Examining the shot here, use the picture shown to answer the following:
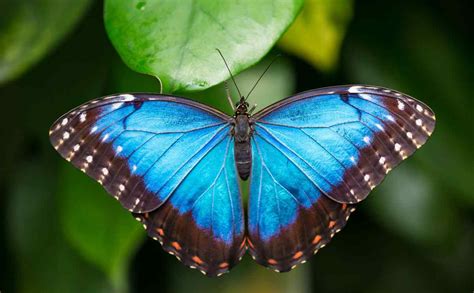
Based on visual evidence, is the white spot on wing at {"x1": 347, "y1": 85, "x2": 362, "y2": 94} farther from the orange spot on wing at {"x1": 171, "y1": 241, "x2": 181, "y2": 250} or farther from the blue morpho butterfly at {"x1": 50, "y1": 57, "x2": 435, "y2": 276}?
the orange spot on wing at {"x1": 171, "y1": 241, "x2": 181, "y2": 250}

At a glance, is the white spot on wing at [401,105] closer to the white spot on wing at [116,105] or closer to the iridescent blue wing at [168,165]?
the iridescent blue wing at [168,165]

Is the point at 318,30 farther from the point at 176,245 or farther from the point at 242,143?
the point at 176,245

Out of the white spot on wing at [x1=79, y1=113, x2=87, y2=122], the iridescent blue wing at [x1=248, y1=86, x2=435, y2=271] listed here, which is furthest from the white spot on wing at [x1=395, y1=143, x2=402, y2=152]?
the white spot on wing at [x1=79, y1=113, x2=87, y2=122]

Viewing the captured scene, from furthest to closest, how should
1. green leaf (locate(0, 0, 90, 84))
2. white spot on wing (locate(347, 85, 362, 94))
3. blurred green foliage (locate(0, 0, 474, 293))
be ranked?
blurred green foliage (locate(0, 0, 474, 293)) < green leaf (locate(0, 0, 90, 84)) < white spot on wing (locate(347, 85, 362, 94))

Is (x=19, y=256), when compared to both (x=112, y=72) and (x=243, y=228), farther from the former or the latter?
(x=243, y=228)

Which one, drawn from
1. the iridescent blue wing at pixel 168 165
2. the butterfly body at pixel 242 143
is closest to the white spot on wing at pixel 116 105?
the iridescent blue wing at pixel 168 165

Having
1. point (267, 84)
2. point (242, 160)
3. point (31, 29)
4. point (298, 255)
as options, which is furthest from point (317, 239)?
point (31, 29)

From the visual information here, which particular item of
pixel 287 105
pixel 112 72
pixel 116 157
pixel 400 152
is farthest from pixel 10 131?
pixel 400 152
